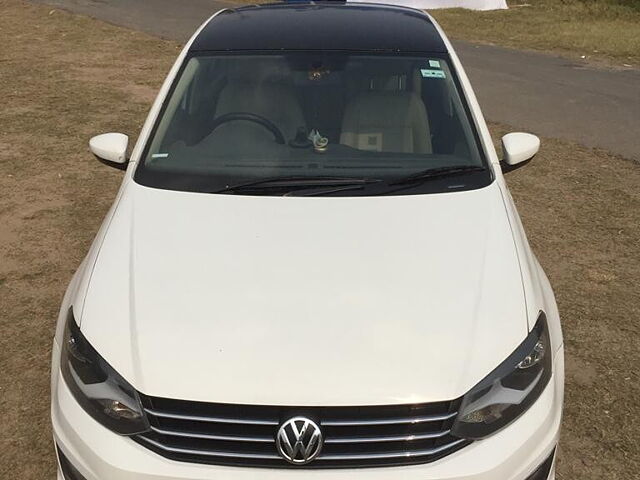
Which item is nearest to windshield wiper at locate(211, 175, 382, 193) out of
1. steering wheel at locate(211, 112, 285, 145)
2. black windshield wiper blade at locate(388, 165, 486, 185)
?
black windshield wiper blade at locate(388, 165, 486, 185)

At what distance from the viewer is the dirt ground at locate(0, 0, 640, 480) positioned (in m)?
3.19

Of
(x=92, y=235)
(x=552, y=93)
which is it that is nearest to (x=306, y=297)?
(x=92, y=235)

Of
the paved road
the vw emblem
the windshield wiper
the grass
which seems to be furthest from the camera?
the grass

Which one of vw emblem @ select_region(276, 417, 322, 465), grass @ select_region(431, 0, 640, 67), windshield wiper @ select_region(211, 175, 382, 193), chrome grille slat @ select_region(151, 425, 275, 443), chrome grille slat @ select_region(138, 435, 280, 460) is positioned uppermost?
windshield wiper @ select_region(211, 175, 382, 193)

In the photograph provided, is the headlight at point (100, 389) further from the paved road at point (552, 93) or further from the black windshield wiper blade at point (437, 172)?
the paved road at point (552, 93)

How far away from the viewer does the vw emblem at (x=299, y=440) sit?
6.51 ft

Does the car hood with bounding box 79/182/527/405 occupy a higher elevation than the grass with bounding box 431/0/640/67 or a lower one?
higher

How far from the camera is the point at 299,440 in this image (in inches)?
78.1

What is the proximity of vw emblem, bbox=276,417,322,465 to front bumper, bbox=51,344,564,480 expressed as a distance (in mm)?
43

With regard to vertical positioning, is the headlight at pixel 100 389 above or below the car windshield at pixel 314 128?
below

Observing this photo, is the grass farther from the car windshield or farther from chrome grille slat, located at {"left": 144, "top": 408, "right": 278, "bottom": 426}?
chrome grille slat, located at {"left": 144, "top": 408, "right": 278, "bottom": 426}


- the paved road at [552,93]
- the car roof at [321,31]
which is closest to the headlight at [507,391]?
the car roof at [321,31]

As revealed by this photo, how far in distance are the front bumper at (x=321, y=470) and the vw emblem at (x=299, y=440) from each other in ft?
0.14

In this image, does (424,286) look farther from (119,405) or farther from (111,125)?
(111,125)
